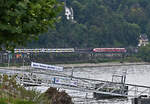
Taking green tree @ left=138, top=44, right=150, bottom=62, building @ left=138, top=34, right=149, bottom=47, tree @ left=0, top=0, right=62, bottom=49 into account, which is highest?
building @ left=138, top=34, right=149, bottom=47

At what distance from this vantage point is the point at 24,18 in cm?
1614

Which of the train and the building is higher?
the building

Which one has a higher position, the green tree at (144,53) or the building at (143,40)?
the building at (143,40)

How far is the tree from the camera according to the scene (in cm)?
1515

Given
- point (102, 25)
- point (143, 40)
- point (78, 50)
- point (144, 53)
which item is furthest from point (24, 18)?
point (143, 40)

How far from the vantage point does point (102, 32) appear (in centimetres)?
15288

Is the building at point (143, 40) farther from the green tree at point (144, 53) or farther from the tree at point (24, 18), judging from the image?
the tree at point (24, 18)

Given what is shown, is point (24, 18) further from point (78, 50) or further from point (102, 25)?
point (102, 25)

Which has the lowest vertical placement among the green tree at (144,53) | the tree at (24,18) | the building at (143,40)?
the green tree at (144,53)

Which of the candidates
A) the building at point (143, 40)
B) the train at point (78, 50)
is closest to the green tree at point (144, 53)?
the train at point (78, 50)

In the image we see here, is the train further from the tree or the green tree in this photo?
the tree

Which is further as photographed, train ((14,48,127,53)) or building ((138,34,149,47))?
building ((138,34,149,47))

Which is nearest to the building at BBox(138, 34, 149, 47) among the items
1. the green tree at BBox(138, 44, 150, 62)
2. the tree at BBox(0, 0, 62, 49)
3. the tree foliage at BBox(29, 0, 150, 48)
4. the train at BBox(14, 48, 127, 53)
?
the tree foliage at BBox(29, 0, 150, 48)

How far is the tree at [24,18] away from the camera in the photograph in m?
15.1
